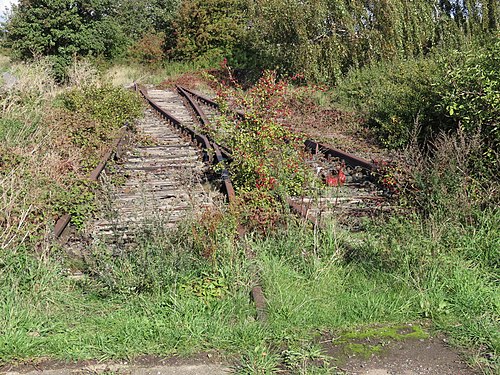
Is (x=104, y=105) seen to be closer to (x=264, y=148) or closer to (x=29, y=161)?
(x=29, y=161)

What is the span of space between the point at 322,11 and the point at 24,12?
21.0m

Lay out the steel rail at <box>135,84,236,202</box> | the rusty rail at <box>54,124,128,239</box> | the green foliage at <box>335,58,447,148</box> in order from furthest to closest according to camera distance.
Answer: the green foliage at <box>335,58,447,148</box> < the steel rail at <box>135,84,236,202</box> < the rusty rail at <box>54,124,128,239</box>

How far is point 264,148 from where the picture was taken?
673 cm

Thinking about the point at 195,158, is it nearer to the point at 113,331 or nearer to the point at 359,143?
the point at 359,143

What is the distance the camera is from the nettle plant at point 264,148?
254 inches

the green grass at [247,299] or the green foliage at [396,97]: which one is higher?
the green foliage at [396,97]

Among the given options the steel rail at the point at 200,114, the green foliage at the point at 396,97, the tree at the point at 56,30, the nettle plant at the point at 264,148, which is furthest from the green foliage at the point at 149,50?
the nettle plant at the point at 264,148

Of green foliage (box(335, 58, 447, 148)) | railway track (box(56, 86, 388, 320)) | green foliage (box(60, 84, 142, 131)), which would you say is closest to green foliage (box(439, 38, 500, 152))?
green foliage (box(335, 58, 447, 148))

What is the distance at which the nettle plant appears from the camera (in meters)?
6.45

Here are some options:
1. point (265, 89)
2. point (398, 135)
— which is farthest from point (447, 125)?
point (265, 89)

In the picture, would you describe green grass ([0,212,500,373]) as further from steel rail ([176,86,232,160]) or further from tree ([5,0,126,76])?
tree ([5,0,126,76])

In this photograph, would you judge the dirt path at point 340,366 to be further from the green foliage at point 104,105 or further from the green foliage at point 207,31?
the green foliage at point 207,31

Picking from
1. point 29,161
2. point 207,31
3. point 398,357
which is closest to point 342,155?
point 29,161

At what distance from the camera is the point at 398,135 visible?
10.4m
